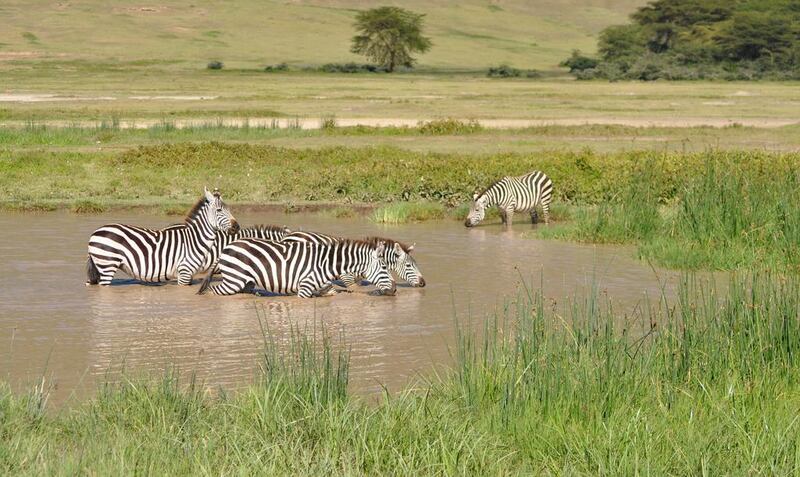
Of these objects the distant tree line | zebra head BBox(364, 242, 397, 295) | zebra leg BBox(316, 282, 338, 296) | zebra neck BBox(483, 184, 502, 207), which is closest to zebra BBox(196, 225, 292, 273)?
zebra leg BBox(316, 282, 338, 296)

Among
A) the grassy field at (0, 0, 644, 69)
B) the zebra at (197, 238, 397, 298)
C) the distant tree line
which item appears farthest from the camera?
the grassy field at (0, 0, 644, 69)

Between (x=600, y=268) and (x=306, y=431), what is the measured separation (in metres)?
8.31

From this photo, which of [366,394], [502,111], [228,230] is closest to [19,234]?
[228,230]

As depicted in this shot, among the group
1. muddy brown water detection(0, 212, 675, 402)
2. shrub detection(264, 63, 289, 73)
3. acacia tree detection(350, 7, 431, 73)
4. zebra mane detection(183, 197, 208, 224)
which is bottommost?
muddy brown water detection(0, 212, 675, 402)

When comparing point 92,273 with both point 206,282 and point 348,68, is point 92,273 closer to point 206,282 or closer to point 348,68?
point 206,282

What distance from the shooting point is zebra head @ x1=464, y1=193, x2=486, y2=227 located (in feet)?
60.4

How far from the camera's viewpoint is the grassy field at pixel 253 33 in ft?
→ 331

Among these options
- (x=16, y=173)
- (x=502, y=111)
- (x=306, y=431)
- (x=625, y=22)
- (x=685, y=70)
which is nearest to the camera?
(x=306, y=431)

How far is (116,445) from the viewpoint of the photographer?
664cm

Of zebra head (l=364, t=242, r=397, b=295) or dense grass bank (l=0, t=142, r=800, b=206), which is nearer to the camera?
zebra head (l=364, t=242, r=397, b=295)

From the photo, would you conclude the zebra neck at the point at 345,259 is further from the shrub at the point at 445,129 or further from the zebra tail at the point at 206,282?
the shrub at the point at 445,129

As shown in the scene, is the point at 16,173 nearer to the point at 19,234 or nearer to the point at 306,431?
the point at 19,234

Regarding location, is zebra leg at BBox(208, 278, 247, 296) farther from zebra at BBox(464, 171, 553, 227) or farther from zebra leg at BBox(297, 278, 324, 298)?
zebra at BBox(464, 171, 553, 227)

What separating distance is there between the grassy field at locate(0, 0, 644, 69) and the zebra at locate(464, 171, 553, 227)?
245ft
